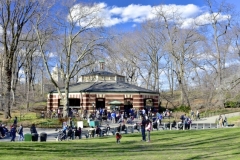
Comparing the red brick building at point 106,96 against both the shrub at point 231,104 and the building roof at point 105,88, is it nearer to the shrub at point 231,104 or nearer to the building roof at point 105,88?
the building roof at point 105,88

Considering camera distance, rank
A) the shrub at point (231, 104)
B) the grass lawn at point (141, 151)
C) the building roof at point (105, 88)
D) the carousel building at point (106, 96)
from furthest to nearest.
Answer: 1. the shrub at point (231, 104)
2. the building roof at point (105, 88)
3. the carousel building at point (106, 96)
4. the grass lawn at point (141, 151)

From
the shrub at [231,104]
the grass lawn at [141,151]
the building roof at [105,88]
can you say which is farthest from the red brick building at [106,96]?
the grass lawn at [141,151]

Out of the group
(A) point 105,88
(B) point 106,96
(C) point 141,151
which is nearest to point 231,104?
(A) point 105,88

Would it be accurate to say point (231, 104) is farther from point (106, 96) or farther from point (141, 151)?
point (141, 151)

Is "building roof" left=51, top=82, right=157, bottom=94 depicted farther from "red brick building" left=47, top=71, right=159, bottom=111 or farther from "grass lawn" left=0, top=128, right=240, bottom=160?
"grass lawn" left=0, top=128, right=240, bottom=160

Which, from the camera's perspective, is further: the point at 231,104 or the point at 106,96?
the point at 231,104

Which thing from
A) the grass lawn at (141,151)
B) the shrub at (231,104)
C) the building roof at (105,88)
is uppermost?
the building roof at (105,88)

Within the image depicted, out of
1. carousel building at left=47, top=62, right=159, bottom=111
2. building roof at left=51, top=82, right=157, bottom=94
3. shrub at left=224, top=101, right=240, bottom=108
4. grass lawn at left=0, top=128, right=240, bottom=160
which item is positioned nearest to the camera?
grass lawn at left=0, top=128, right=240, bottom=160

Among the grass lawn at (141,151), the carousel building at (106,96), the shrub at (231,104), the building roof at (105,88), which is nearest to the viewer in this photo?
the grass lawn at (141,151)

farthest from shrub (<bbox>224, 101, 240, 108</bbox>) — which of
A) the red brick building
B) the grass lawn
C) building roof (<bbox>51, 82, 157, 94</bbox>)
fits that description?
the grass lawn

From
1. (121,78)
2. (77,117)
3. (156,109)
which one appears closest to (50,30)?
(77,117)

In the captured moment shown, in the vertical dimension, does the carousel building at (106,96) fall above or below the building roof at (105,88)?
below

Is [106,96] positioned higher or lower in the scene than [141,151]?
higher

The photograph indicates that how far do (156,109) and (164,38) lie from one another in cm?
2105
